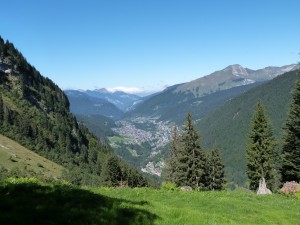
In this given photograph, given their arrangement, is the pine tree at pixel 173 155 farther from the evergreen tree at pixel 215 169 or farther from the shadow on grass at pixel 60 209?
the shadow on grass at pixel 60 209

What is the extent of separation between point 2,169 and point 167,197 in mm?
139265

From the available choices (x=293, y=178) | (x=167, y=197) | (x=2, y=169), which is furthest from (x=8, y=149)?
(x=167, y=197)

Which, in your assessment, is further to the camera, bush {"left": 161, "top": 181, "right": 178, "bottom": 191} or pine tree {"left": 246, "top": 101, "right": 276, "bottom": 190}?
pine tree {"left": 246, "top": 101, "right": 276, "bottom": 190}

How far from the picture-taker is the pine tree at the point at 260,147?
59594 mm

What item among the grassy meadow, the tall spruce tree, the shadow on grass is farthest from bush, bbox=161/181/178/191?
the tall spruce tree

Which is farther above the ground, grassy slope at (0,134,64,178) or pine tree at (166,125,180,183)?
pine tree at (166,125,180,183)

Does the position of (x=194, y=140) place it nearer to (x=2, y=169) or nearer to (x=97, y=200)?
→ (x=97, y=200)

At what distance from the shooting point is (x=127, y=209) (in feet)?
49.9

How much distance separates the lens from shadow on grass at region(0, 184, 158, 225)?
12.8 meters

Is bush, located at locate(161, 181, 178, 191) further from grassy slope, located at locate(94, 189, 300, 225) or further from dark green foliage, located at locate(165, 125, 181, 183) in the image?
dark green foliage, located at locate(165, 125, 181, 183)

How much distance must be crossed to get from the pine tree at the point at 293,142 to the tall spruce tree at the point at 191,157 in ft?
58.2

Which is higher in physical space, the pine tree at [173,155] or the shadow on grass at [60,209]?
the shadow on grass at [60,209]

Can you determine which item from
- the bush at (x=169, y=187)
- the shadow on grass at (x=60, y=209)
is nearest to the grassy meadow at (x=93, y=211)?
the shadow on grass at (x=60, y=209)

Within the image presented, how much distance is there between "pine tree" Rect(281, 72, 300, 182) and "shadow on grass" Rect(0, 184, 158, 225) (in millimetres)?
44978
